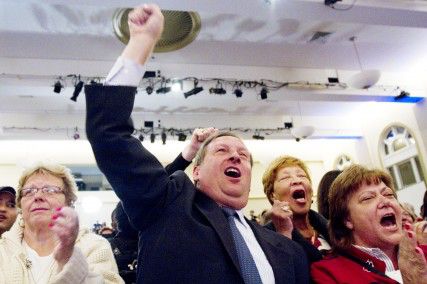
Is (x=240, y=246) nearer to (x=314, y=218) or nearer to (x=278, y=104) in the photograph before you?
(x=314, y=218)

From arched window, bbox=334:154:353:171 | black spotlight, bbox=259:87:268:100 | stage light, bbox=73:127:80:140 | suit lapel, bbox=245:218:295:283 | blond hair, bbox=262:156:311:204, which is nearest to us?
suit lapel, bbox=245:218:295:283

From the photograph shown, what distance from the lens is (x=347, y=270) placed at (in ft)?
5.21

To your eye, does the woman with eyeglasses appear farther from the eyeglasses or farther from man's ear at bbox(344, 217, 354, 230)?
man's ear at bbox(344, 217, 354, 230)

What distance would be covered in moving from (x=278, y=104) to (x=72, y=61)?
4.64 m

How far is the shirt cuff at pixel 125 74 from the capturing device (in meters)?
1.13

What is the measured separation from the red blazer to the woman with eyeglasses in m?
0.88

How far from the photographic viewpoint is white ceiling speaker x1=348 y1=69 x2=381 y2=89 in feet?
17.7

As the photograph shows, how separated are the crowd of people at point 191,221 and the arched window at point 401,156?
23.4 ft

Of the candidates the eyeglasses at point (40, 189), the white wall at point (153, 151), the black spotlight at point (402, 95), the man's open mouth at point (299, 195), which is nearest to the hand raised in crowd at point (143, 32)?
the eyeglasses at point (40, 189)

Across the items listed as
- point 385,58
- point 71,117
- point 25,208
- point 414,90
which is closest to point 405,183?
point 414,90

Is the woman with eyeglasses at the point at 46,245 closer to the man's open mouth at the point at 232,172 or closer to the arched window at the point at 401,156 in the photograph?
the man's open mouth at the point at 232,172

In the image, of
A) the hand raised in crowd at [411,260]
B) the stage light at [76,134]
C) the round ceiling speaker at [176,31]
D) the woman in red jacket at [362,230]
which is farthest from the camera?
the stage light at [76,134]

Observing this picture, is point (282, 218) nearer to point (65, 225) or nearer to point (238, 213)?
point (238, 213)

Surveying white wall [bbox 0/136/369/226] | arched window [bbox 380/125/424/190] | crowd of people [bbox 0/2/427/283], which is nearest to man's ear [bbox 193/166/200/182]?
crowd of people [bbox 0/2/427/283]
